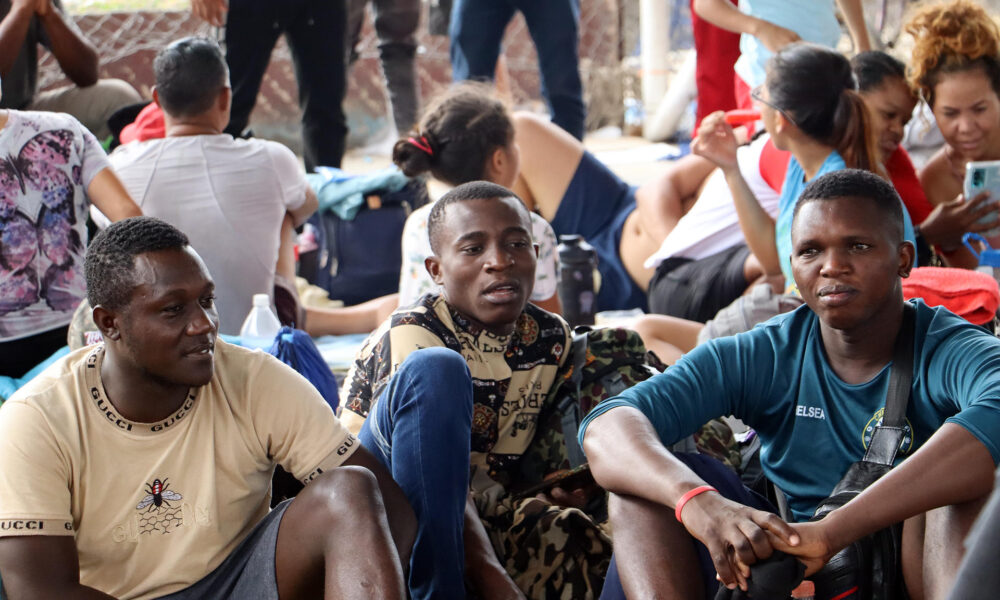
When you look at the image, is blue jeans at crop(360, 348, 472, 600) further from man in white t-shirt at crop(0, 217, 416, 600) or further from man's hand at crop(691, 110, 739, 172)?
man's hand at crop(691, 110, 739, 172)

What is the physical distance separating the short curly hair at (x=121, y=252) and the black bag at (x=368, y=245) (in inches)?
107

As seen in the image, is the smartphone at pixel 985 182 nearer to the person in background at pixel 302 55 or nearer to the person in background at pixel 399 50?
the person in background at pixel 302 55

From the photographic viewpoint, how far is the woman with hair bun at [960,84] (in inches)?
152

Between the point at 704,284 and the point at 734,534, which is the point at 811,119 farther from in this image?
the point at 734,534

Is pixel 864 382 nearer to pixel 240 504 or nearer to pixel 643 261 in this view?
pixel 240 504

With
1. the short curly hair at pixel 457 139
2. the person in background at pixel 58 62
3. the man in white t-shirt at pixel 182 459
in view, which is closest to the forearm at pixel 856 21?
the short curly hair at pixel 457 139

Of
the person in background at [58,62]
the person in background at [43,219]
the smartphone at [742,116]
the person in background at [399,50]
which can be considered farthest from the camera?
the person in background at [399,50]

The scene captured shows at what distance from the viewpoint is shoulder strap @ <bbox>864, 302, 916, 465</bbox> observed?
204 cm

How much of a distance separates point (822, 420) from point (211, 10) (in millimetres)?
3359

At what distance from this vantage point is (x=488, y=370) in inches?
101

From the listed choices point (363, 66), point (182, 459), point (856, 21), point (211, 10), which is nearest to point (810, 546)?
point (182, 459)

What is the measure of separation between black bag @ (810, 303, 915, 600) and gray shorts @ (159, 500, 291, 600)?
956mm

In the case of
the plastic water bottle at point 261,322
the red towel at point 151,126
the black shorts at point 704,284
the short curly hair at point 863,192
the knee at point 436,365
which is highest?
the short curly hair at point 863,192

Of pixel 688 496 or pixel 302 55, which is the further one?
pixel 302 55
